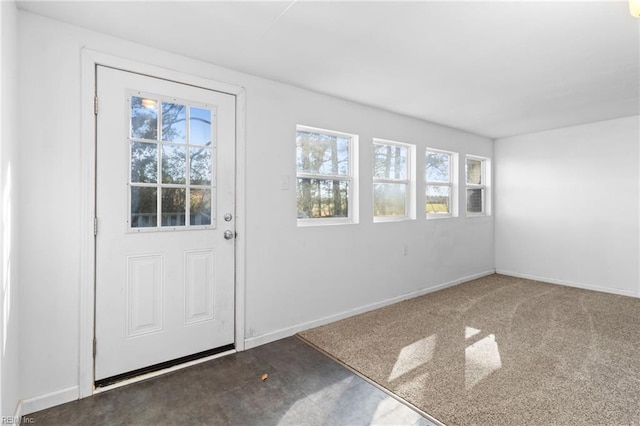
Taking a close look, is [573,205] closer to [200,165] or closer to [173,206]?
[200,165]

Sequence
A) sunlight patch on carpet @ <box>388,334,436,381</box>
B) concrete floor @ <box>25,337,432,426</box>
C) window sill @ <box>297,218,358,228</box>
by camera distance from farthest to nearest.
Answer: window sill @ <box>297,218,358,228</box>, sunlight patch on carpet @ <box>388,334,436,381</box>, concrete floor @ <box>25,337,432,426</box>

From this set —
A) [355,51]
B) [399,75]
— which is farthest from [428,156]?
[355,51]

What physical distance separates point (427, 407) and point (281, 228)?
5.80ft

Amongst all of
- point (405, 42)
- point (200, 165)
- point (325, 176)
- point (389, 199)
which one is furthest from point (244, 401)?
point (389, 199)

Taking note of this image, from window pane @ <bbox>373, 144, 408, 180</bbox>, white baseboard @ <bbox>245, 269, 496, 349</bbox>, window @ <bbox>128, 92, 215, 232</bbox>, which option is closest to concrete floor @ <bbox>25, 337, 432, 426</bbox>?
white baseboard @ <bbox>245, 269, 496, 349</bbox>

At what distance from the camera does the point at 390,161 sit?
4055 millimetres

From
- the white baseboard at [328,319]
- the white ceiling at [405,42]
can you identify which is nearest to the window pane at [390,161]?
the white ceiling at [405,42]

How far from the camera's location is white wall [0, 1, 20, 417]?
1466 mm

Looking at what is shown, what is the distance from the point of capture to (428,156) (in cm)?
456

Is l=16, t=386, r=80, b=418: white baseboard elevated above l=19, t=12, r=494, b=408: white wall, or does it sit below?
below

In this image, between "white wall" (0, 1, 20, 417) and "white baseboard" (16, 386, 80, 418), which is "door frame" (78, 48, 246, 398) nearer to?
"white baseboard" (16, 386, 80, 418)

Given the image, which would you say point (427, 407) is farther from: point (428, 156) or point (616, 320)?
point (428, 156)

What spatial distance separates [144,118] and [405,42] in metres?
1.92

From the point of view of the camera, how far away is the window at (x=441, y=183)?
455 centimetres
